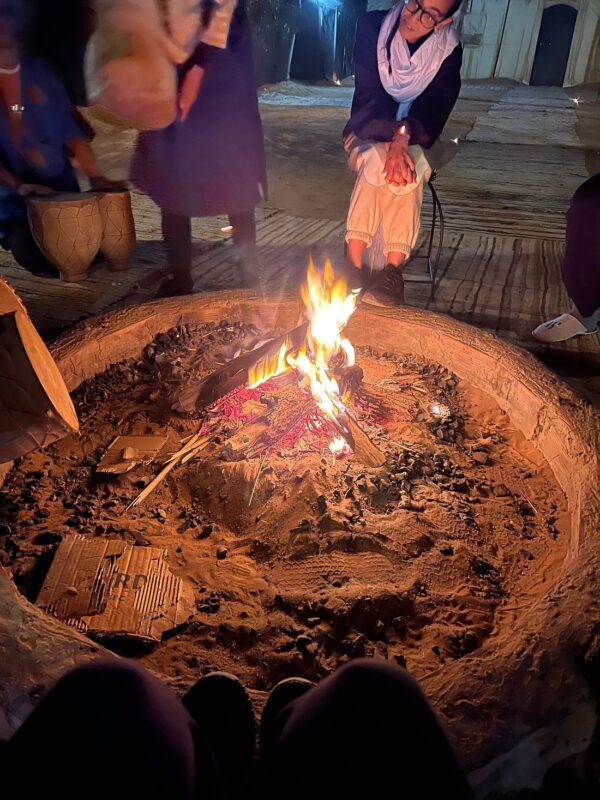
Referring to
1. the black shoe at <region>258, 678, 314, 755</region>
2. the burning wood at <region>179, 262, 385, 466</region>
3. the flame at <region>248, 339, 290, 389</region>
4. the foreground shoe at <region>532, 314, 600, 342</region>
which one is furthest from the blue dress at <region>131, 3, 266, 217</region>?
the black shoe at <region>258, 678, 314, 755</region>

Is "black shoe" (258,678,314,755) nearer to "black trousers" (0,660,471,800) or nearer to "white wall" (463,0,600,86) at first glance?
"black trousers" (0,660,471,800)

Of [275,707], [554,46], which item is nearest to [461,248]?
[275,707]

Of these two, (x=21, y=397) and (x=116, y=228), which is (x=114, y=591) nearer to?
(x=21, y=397)

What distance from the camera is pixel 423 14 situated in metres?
3.45

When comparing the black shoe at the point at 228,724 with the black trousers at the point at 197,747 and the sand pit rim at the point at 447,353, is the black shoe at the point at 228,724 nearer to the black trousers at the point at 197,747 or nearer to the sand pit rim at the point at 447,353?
the black trousers at the point at 197,747

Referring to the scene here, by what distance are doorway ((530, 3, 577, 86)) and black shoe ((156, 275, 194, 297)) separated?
23.9 m

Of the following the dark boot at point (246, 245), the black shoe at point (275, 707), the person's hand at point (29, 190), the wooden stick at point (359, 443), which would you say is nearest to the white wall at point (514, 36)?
the dark boot at point (246, 245)

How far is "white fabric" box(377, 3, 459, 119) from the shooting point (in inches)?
143

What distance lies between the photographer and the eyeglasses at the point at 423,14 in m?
3.44

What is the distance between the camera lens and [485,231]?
584 cm

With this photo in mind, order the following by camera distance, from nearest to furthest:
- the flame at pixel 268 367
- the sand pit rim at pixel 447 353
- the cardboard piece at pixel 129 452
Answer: the sand pit rim at pixel 447 353
the cardboard piece at pixel 129 452
the flame at pixel 268 367

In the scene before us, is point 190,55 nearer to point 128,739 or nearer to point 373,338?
point 373,338

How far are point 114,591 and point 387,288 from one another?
2.76 metres

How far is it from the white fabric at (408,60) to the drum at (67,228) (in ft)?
7.69
